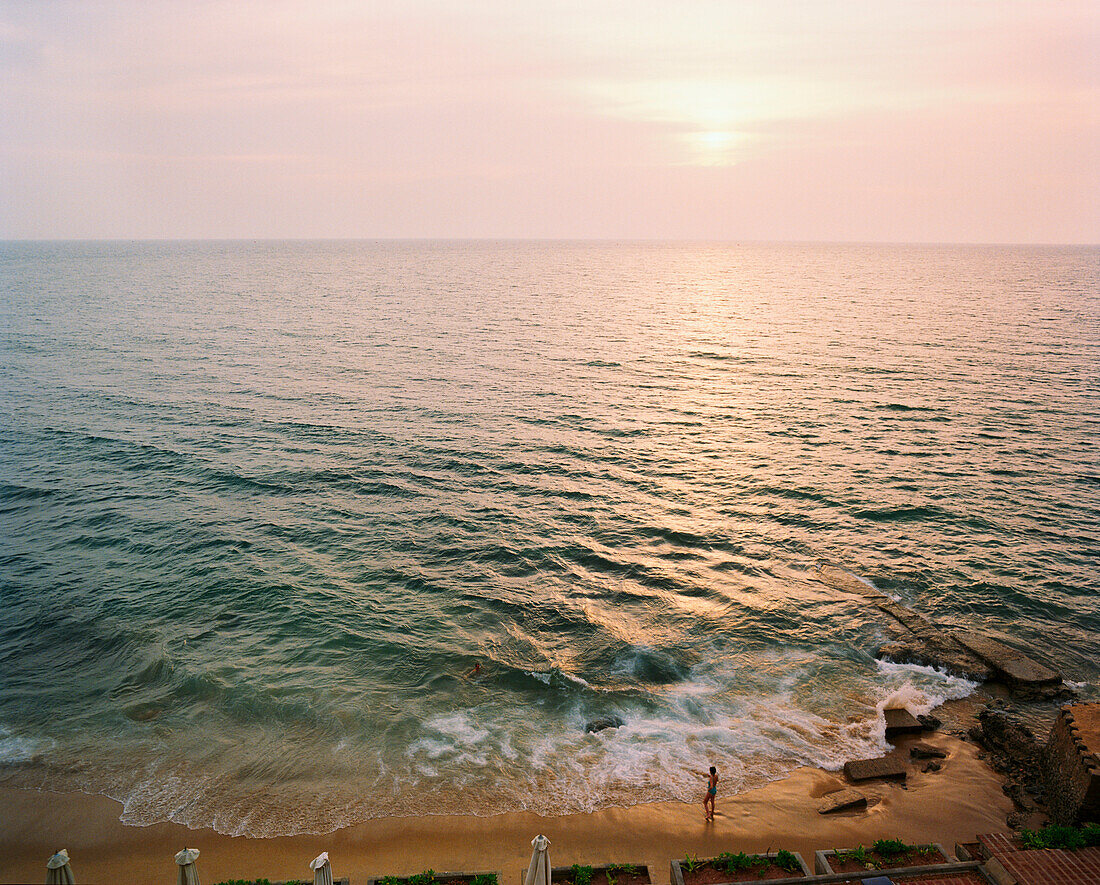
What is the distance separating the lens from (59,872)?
44.7ft

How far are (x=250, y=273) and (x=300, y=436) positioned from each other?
570 ft

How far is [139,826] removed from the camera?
1950 cm

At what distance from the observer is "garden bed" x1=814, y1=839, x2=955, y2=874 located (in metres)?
15.7

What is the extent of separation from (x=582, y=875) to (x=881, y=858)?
7470 mm

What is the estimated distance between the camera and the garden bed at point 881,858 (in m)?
15.7

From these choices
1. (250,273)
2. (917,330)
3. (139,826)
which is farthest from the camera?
(250,273)

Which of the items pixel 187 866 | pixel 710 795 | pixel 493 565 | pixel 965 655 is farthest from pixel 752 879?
pixel 493 565

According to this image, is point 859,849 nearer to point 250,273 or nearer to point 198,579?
point 198,579

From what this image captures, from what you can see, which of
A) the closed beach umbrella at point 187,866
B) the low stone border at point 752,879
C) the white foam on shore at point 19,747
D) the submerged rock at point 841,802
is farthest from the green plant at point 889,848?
the white foam on shore at point 19,747

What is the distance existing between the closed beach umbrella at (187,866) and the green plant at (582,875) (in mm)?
8612

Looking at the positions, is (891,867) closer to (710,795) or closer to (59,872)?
(710,795)

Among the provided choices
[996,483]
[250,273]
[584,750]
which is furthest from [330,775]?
[250,273]

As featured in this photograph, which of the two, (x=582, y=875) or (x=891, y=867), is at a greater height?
(x=891, y=867)

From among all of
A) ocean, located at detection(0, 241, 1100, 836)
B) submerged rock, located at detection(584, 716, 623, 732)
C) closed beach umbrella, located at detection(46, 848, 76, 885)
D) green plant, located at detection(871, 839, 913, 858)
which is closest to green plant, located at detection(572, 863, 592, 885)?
ocean, located at detection(0, 241, 1100, 836)
